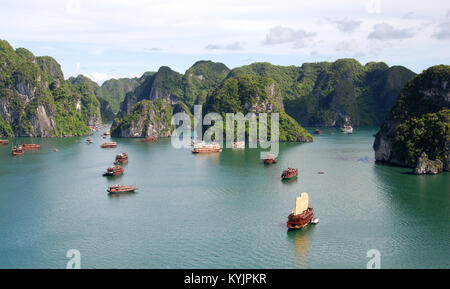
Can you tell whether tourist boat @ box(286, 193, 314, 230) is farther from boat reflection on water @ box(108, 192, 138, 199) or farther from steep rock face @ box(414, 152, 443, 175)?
steep rock face @ box(414, 152, 443, 175)

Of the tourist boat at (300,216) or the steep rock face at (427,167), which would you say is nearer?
the tourist boat at (300,216)

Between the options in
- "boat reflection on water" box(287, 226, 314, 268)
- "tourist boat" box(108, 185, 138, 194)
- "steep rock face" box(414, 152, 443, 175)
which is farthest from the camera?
"steep rock face" box(414, 152, 443, 175)

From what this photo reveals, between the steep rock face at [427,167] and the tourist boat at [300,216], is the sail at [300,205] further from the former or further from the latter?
the steep rock face at [427,167]

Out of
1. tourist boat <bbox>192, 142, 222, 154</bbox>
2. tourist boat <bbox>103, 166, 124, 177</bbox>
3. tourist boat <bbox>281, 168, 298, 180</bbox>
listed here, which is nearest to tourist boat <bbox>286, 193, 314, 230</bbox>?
tourist boat <bbox>281, 168, 298, 180</bbox>

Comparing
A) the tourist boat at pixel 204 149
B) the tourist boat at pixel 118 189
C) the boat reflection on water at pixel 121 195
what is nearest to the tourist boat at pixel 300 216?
the boat reflection on water at pixel 121 195

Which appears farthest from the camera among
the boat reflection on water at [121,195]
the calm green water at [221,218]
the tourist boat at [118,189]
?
the tourist boat at [118,189]
